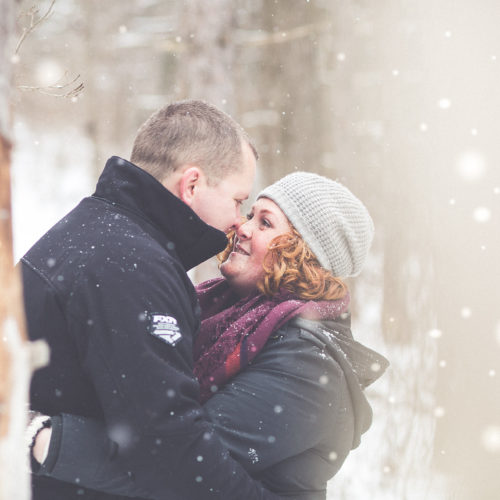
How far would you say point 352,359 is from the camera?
2318 mm

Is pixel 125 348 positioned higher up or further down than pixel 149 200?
further down

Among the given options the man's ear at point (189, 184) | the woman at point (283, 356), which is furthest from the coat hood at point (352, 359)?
the man's ear at point (189, 184)

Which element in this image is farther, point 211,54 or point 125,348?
point 211,54

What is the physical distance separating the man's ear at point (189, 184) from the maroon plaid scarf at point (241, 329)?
53 cm

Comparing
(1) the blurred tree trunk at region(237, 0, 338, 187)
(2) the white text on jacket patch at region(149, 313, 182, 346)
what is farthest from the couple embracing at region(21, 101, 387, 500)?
(1) the blurred tree trunk at region(237, 0, 338, 187)

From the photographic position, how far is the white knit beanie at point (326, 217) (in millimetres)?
2516

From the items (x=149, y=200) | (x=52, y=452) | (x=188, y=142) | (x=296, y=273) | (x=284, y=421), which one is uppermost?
(x=188, y=142)

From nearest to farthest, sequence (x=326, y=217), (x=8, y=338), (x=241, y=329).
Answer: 1. (x=8, y=338)
2. (x=241, y=329)
3. (x=326, y=217)

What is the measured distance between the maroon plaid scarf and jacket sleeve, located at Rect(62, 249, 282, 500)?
0.41m

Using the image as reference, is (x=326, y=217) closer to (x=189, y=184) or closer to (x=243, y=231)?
(x=243, y=231)

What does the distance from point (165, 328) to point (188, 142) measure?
0.70 m

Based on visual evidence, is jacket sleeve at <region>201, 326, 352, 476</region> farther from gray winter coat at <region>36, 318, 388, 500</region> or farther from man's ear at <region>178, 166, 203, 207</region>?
man's ear at <region>178, 166, 203, 207</region>

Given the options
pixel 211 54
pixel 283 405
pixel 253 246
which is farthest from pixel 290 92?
pixel 283 405

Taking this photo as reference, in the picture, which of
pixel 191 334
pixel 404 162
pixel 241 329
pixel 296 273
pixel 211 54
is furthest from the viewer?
pixel 211 54
